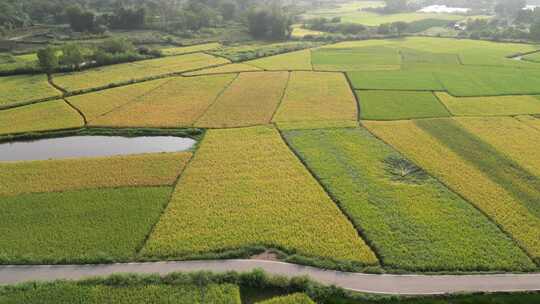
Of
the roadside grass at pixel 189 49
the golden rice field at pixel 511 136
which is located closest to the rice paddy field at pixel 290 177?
the golden rice field at pixel 511 136

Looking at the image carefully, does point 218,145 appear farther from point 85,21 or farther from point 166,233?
point 85,21

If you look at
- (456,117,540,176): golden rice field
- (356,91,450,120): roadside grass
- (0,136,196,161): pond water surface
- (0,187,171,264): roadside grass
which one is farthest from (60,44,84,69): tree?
(456,117,540,176): golden rice field

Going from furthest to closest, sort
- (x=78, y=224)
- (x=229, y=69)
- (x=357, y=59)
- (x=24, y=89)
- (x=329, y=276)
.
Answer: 1. (x=357, y=59)
2. (x=229, y=69)
3. (x=24, y=89)
4. (x=78, y=224)
5. (x=329, y=276)

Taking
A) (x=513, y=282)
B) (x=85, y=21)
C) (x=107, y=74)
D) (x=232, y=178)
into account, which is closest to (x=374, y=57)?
(x=107, y=74)

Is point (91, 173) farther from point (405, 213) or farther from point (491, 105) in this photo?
point (491, 105)

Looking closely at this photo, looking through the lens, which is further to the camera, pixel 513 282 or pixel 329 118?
pixel 329 118

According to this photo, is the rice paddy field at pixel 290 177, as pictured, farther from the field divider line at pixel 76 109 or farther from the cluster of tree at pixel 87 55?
the cluster of tree at pixel 87 55

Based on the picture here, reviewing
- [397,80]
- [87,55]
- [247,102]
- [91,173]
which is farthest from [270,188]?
[87,55]
